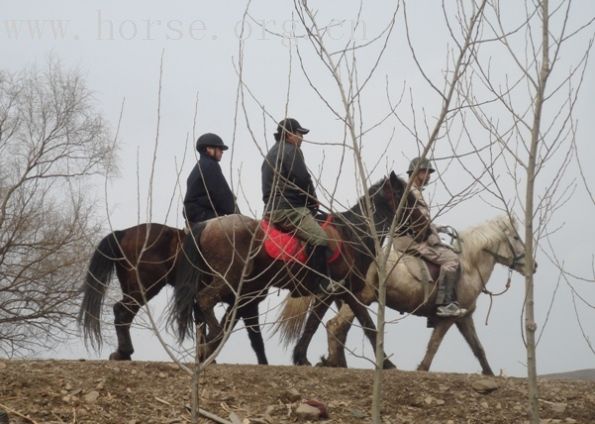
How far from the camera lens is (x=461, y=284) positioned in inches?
475

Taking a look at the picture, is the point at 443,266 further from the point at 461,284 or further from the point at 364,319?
the point at 364,319

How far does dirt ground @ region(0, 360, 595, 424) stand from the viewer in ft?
26.3

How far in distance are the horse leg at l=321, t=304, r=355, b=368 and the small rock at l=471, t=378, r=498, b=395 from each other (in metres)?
1.86

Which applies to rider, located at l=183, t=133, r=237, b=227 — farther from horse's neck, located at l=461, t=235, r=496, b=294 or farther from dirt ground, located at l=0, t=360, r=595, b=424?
horse's neck, located at l=461, t=235, r=496, b=294

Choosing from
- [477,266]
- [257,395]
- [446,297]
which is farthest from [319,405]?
[477,266]

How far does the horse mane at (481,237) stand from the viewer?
12367 mm

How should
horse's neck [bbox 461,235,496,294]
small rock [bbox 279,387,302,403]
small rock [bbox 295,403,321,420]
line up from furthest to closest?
1. horse's neck [bbox 461,235,496,294]
2. small rock [bbox 279,387,302,403]
3. small rock [bbox 295,403,321,420]

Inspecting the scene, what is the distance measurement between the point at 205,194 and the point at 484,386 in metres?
3.82

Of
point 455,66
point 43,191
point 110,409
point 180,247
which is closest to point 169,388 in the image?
point 110,409

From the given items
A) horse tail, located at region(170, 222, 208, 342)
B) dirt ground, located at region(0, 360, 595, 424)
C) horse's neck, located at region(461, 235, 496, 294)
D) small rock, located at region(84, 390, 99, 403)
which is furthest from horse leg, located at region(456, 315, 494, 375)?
small rock, located at region(84, 390, 99, 403)

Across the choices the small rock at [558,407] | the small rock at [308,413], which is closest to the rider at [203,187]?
the small rock at [308,413]

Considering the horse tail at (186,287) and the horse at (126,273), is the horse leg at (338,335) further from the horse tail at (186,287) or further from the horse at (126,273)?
the horse tail at (186,287)

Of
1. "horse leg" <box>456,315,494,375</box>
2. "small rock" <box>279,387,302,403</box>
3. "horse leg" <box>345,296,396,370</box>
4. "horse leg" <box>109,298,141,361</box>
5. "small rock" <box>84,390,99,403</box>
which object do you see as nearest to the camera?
"small rock" <box>84,390,99,403</box>

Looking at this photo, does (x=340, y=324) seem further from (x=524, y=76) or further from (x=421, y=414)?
(x=524, y=76)
